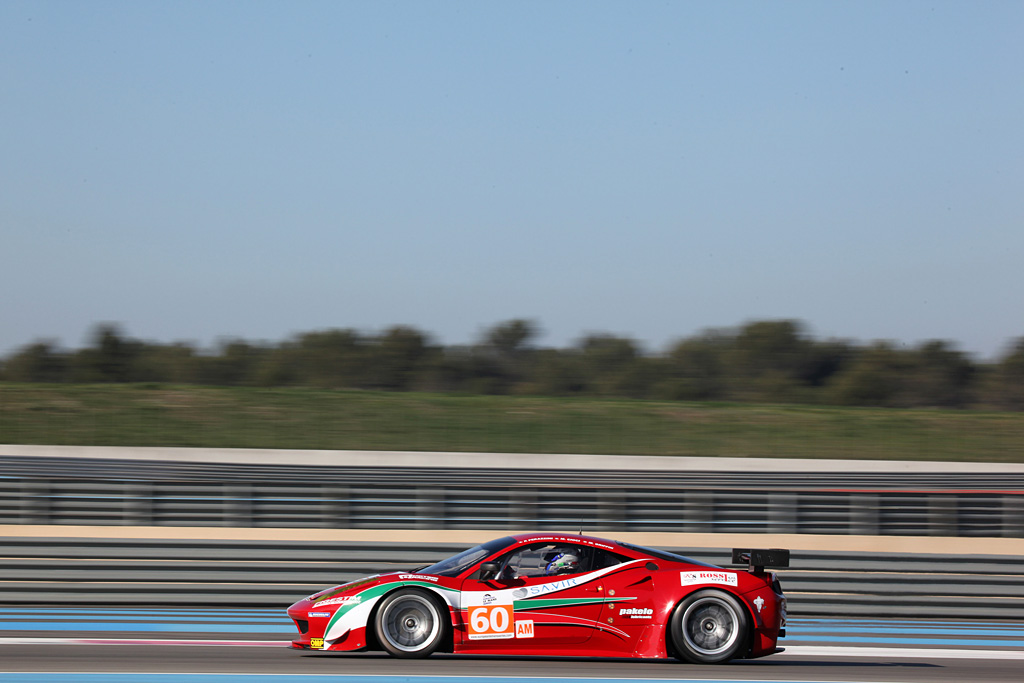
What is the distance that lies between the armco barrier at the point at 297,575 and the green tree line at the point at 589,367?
2289 centimetres

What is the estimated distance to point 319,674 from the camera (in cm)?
667

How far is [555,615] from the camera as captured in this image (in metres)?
7.22

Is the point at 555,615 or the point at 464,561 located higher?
the point at 464,561

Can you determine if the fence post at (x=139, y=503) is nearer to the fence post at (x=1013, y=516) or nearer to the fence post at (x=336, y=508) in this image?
the fence post at (x=336, y=508)

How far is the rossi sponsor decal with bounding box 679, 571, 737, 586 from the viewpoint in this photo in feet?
23.8

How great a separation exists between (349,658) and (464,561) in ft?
3.42

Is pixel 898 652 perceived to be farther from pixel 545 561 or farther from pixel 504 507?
pixel 504 507

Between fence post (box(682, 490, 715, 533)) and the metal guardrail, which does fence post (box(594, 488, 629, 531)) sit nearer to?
the metal guardrail

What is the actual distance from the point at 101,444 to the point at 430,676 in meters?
24.0

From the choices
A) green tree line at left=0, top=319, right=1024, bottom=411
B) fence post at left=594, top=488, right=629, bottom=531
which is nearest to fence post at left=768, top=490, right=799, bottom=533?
fence post at left=594, top=488, right=629, bottom=531

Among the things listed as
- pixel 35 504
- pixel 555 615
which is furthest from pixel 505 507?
pixel 555 615

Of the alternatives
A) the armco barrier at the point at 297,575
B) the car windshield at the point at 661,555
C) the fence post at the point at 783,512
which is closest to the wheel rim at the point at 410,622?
the car windshield at the point at 661,555

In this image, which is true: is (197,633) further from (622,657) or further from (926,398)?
(926,398)

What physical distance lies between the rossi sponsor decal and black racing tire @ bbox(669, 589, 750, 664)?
0.23 feet
